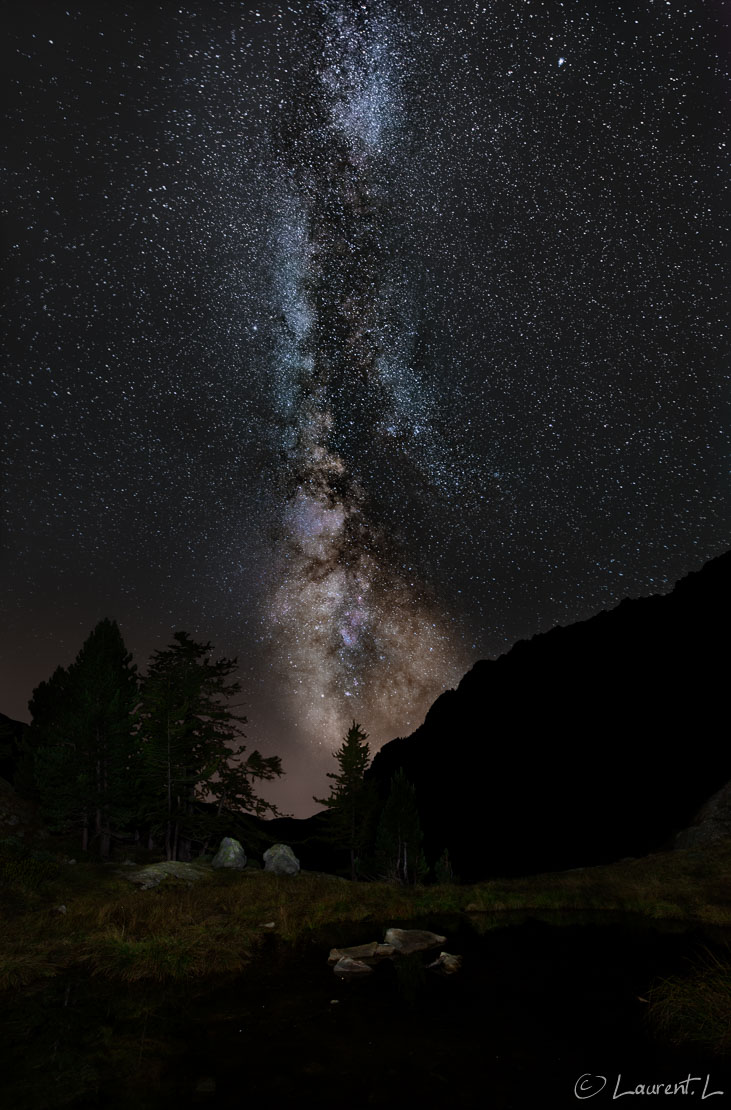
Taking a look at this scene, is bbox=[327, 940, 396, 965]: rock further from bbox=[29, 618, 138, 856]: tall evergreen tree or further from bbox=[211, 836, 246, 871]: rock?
bbox=[29, 618, 138, 856]: tall evergreen tree

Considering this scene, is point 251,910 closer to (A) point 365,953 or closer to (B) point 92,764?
(A) point 365,953

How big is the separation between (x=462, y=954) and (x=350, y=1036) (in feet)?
19.6

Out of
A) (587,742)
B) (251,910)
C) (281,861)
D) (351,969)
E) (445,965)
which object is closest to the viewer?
(351,969)

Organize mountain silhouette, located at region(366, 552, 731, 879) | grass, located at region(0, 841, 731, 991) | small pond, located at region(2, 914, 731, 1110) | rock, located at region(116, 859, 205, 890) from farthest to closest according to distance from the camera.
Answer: mountain silhouette, located at region(366, 552, 731, 879), rock, located at region(116, 859, 205, 890), grass, located at region(0, 841, 731, 991), small pond, located at region(2, 914, 731, 1110)

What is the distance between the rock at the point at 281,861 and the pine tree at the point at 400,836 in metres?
16.1

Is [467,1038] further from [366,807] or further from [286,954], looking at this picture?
[366,807]

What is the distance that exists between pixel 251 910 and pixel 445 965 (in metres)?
7.96

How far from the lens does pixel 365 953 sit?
468 inches

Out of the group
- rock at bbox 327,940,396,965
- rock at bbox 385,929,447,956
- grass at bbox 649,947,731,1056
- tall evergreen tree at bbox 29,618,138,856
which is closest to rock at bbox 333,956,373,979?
rock at bbox 327,940,396,965

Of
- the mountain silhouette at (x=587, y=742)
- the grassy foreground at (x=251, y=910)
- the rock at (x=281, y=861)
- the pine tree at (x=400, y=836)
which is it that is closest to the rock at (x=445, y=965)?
the grassy foreground at (x=251, y=910)

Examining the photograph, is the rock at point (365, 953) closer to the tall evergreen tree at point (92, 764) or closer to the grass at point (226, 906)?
the grass at point (226, 906)

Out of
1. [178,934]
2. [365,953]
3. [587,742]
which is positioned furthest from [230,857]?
[587,742]

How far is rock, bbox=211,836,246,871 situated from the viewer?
28734 millimetres

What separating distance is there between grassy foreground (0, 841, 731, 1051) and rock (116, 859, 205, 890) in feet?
1.39
